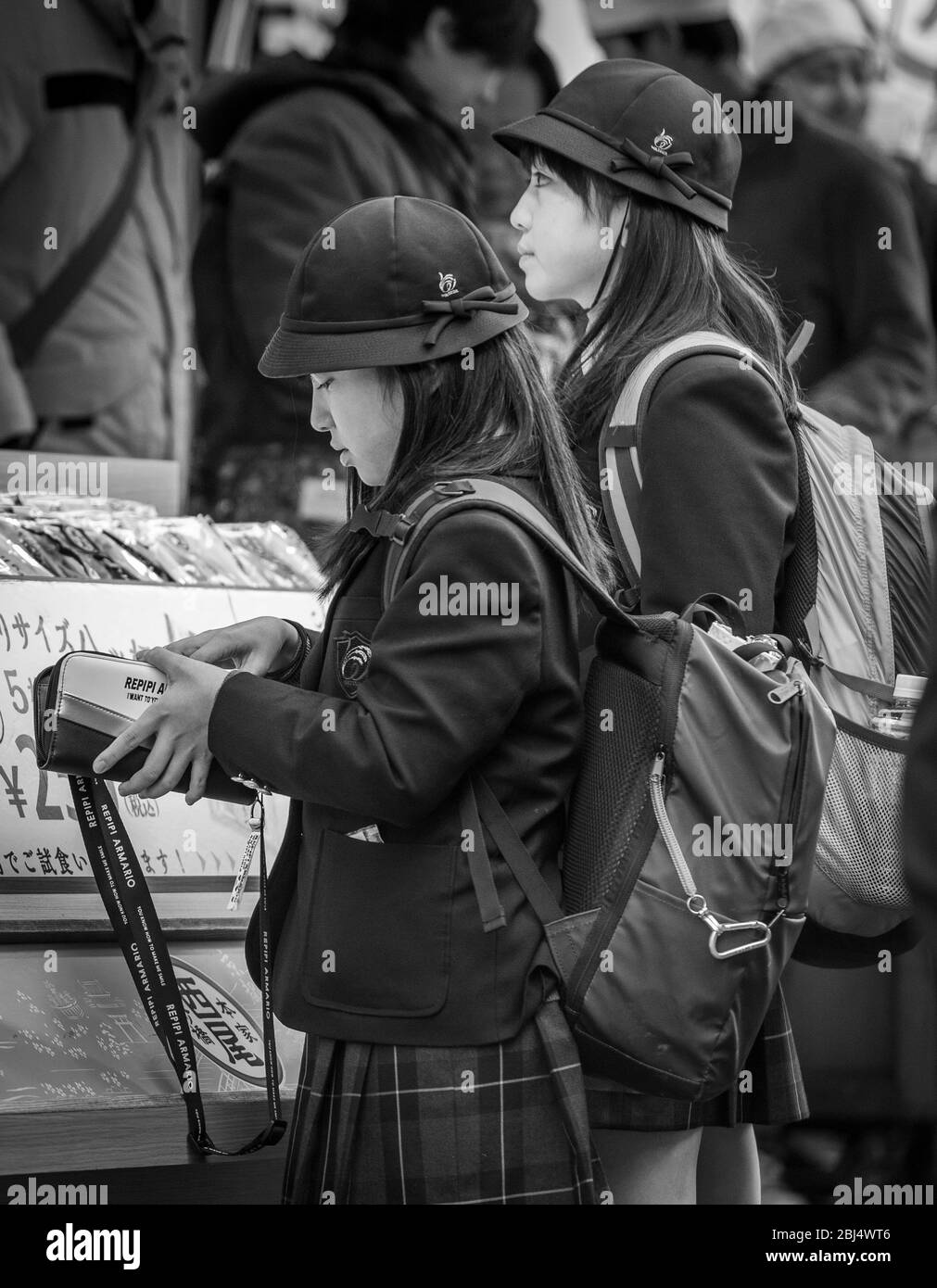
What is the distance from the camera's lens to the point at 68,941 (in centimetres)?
238

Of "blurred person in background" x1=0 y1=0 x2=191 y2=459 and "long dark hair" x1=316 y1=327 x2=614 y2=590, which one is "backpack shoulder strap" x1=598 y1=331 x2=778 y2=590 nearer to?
"long dark hair" x1=316 y1=327 x2=614 y2=590

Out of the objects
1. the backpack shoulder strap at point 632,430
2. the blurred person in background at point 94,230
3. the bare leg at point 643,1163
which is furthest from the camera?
the blurred person in background at point 94,230

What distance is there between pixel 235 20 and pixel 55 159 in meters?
0.74

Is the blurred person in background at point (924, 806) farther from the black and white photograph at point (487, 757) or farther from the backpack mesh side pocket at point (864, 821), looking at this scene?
the backpack mesh side pocket at point (864, 821)

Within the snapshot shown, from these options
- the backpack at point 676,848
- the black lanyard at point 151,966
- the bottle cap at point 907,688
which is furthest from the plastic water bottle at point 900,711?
the black lanyard at point 151,966

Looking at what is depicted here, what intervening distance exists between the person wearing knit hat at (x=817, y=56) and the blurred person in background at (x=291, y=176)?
75 cm

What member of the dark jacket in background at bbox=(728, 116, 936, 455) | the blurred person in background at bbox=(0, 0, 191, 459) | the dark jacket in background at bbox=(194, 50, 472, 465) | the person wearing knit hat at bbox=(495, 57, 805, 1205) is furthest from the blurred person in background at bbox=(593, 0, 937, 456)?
the person wearing knit hat at bbox=(495, 57, 805, 1205)

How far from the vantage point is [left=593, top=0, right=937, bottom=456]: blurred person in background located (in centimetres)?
471

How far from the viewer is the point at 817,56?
16.0 feet

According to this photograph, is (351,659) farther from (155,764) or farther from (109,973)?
(109,973)

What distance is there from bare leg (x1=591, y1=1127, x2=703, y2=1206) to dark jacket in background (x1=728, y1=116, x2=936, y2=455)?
3068 millimetres

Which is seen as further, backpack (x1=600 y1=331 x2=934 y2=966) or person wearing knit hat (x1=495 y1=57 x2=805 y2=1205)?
backpack (x1=600 y1=331 x2=934 y2=966)

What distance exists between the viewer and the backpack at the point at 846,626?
2.14m

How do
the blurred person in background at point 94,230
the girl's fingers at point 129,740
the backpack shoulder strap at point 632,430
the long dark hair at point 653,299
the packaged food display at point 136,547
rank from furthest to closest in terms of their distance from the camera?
the blurred person in background at point 94,230 → the packaged food display at point 136,547 → the long dark hair at point 653,299 → the backpack shoulder strap at point 632,430 → the girl's fingers at point 129,740
